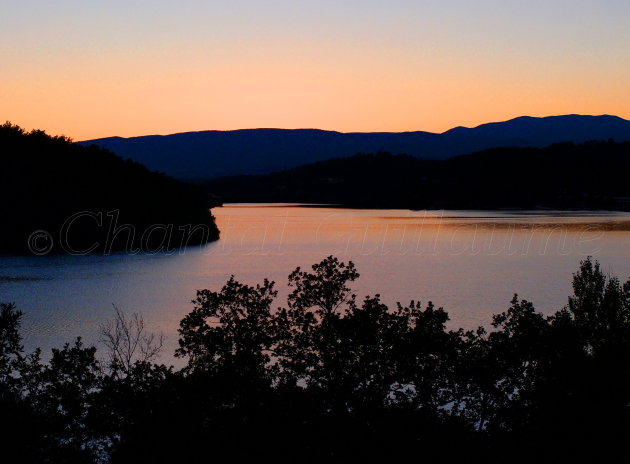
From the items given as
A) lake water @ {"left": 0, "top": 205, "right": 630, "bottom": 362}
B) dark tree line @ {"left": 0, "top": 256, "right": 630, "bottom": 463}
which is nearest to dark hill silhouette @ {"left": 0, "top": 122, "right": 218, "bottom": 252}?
lake water @ {"left": 0, "top": 205, "right": 630, "bottom": 362}

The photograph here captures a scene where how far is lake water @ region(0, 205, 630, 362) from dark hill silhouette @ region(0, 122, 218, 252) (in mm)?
4771

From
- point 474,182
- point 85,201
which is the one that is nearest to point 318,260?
point 85,201

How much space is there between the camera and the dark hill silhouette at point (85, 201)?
60469mm

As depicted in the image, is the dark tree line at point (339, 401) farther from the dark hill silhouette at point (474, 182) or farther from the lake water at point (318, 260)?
the dark hill silhouette at point (474, 182)

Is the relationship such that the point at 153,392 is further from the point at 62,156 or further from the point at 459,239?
the point at 62,156

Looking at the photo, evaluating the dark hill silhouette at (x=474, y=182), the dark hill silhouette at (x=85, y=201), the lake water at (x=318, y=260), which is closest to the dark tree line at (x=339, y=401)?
the lake water at (x=318, y=260)

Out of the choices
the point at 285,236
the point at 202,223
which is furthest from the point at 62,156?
the point at 285,236

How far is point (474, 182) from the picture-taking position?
138 meters

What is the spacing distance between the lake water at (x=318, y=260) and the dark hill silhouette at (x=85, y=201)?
4.77m

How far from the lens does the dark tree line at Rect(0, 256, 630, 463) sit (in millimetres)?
8727

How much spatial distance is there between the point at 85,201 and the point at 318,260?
29.3 meters

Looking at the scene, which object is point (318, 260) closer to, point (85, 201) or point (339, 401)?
point (85, 201)

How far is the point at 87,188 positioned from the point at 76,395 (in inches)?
2368

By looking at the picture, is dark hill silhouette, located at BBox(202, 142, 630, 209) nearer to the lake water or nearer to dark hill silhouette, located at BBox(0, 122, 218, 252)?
the lake water
